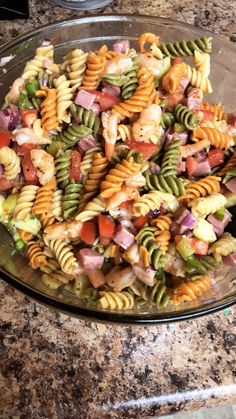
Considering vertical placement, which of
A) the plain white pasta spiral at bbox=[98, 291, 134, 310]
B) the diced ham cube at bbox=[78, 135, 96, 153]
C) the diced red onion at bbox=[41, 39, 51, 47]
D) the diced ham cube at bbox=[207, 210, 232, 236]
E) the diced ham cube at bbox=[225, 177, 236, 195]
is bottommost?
the plain white pasta spiral at bbox=[98, 291, 134, 310]

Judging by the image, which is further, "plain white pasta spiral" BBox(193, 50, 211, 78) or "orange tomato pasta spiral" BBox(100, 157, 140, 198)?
"plain white pasta spiral" BBox(193, 50, 211, 78)

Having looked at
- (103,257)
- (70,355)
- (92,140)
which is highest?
(92,140)

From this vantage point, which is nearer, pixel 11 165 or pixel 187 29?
pixel 11 165

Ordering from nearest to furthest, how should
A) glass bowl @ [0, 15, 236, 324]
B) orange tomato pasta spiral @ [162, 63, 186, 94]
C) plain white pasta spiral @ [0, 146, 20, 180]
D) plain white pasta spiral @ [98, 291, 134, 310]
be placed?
plain white pasta spiral @ [98, 291, 134, 310]
plain white pasta spiral @ [0, 146, 20, 180]
orange tomato pasta spiral @ [162, 63, 186, 94]
glass bowl @ [0, 15, 236, 324]

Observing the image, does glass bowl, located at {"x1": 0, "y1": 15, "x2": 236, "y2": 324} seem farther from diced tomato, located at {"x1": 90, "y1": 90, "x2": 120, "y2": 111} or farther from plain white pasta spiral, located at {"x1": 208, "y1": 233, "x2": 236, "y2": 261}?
plain white pasta spiral, located at {"x1": 208, "y1": 233, "x2": 236, "y2": 261}

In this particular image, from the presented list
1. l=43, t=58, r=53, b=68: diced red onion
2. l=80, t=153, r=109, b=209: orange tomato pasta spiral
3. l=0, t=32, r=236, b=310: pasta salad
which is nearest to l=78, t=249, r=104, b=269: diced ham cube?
l=0, t=32, r=236, b=310: pasta salad

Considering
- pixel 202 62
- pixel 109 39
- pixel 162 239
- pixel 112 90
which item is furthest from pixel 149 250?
pixel 109 39

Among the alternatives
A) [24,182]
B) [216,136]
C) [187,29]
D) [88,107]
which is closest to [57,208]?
[24,182]

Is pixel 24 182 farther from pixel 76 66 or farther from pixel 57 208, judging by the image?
pixel 76 66
